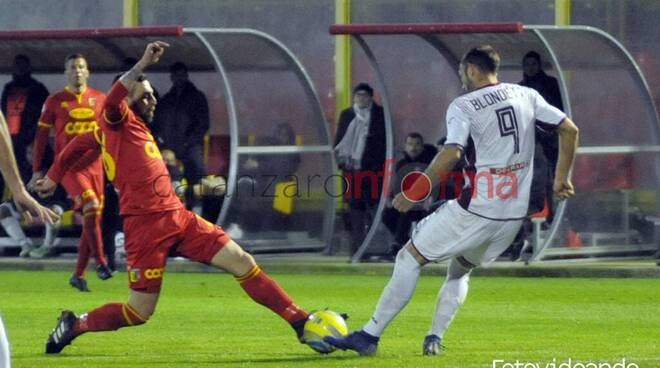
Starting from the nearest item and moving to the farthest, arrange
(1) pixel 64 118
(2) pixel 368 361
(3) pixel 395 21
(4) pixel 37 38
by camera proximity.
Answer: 1. (2) pixel 368 361
2. (1) pixel 64 118
3. (4) pixel 37 38
4. (3) pixel 395 21

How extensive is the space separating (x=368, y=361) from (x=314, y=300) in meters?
5.28

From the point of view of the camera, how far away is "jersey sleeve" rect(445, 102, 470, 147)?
10.7 meters

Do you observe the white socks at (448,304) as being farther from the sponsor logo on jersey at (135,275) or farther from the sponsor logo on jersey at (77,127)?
the sponsor logo on jersey at (77,127)

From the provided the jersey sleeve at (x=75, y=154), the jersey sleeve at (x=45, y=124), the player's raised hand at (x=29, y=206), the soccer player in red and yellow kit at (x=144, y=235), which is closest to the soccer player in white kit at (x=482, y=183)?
the soccer player in red and yellow kit at (x=144, y=235)

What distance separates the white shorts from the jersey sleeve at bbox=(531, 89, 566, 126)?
26.1 inches

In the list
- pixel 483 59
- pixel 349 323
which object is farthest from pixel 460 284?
pixel 349 323

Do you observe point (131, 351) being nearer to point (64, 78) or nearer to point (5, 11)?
point (64, 78)

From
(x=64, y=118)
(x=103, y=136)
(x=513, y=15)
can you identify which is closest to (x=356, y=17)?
(x=513, y=15)

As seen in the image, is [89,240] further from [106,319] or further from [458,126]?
[458,126]

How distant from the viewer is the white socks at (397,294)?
10719 mm

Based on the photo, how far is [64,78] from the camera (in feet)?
73.1

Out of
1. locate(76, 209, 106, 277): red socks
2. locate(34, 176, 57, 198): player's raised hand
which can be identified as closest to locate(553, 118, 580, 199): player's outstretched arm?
locate(34, 176, 57, 198): player's raised hand

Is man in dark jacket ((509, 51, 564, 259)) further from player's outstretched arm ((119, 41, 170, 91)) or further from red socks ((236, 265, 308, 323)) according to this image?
player's outstretched arm ((119, 41, 170, 91))

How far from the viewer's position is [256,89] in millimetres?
21781
